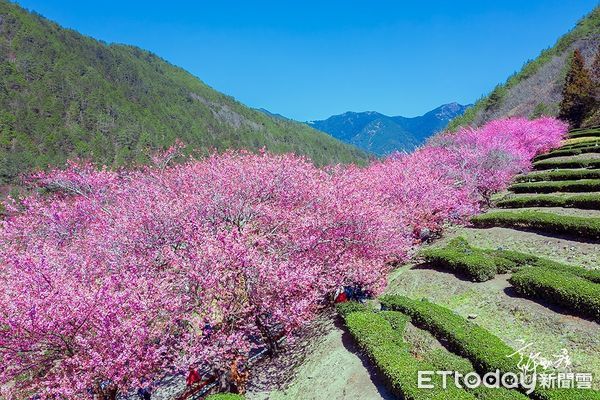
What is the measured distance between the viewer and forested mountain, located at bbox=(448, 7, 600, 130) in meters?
65.7

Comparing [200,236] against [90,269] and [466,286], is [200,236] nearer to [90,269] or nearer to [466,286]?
[90,269]

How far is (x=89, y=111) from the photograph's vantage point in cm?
10638

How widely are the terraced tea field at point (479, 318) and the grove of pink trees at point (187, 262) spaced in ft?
5.64

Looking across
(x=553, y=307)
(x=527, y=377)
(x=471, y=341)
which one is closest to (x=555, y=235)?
(x=553, y=307)

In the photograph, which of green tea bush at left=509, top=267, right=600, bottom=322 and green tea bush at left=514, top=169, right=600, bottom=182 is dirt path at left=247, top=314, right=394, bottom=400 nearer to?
green tea bush at left=509, top=267, right=600, bottom=322

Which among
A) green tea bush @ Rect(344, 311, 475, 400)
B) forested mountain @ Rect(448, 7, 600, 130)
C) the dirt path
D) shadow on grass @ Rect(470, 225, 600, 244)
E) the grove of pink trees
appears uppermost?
forested mountain @ Rect(448, 7, 600, 130)

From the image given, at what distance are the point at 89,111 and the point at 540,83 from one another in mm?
108945

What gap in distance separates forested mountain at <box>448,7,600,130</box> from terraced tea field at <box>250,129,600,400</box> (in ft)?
176

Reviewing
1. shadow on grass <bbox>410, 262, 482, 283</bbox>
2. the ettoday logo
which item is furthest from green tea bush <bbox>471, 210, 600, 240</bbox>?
the ettoday logo

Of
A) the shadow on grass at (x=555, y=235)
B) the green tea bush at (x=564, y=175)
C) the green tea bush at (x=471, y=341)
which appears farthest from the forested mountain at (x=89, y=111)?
the green tea bush at (x=471, y=341)

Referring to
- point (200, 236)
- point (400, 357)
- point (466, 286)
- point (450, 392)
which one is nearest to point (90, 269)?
point (200, 236)

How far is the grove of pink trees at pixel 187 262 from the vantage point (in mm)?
8305

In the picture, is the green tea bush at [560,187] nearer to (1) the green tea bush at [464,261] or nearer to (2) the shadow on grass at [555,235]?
(2) the shadow on grass at [555,235]

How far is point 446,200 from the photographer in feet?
64.3
